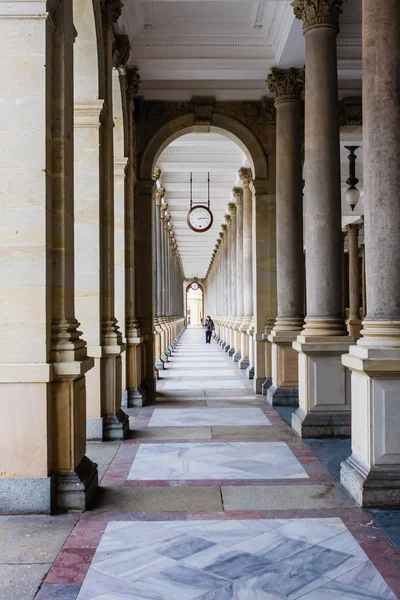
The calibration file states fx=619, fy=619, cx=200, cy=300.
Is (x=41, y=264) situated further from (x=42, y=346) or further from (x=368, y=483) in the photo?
(x=368, y=483)

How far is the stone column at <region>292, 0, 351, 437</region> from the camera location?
31.5 feet

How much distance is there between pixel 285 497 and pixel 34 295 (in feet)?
11.0

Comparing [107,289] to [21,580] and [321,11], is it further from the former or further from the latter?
[21,580]

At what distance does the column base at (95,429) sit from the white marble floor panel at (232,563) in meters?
3.75

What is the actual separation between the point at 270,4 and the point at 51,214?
26.5 feet

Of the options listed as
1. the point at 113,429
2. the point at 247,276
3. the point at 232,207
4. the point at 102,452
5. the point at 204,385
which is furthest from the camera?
the point at 232,207

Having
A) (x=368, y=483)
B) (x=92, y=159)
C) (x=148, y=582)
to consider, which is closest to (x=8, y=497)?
(x=148, y=582)

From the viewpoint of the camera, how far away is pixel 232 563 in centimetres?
481

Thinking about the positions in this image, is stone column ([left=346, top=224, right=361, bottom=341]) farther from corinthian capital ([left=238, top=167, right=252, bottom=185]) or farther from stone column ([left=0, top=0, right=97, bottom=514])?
stone column ([left=0, top=0, right=97, bottom=514])

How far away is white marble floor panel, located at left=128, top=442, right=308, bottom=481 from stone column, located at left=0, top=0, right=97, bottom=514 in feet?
5.05

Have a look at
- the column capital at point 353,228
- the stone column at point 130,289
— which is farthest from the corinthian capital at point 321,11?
the column capital at point 353,228

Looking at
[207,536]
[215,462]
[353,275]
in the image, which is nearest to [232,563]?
[207,536]

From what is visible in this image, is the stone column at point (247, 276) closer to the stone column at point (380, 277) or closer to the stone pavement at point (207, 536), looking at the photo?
the stone pavement at point (207, 536)

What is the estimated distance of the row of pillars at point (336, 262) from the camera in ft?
20.5
